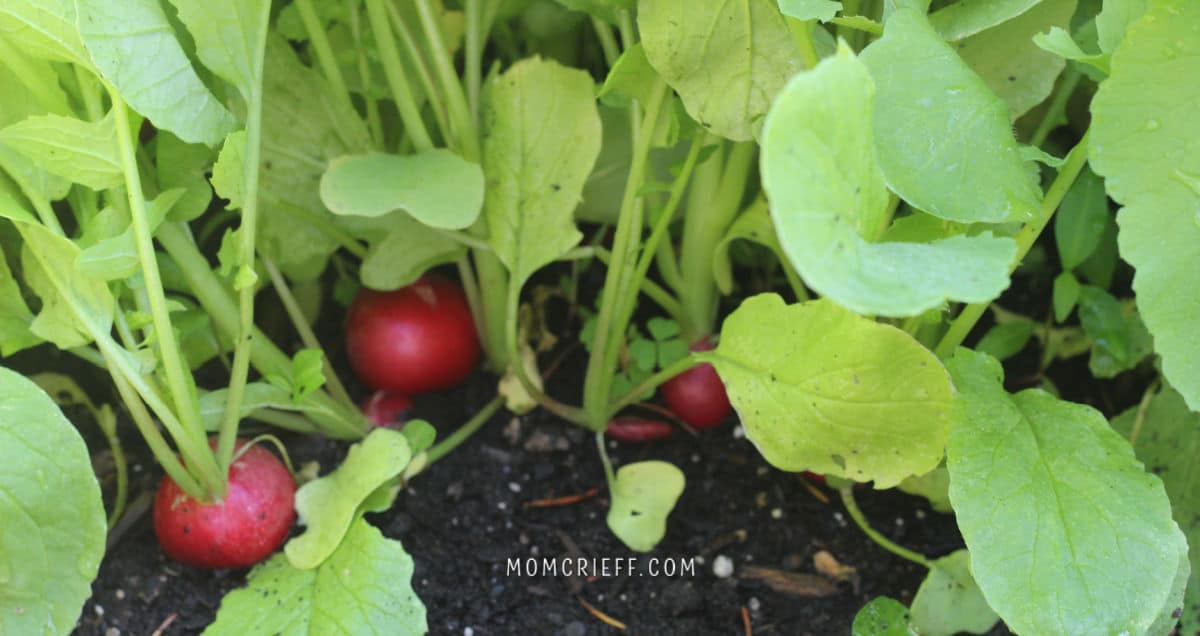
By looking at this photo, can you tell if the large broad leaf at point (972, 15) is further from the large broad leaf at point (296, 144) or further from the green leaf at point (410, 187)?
the large broad leaf at point (296, 144)

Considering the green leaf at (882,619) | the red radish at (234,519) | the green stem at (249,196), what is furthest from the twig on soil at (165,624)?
the green leaf at (882,619)

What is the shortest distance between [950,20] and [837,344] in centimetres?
22

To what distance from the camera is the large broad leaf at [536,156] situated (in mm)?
841

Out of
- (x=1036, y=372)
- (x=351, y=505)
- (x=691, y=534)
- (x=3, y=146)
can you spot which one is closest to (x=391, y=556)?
(x=351, y=505)

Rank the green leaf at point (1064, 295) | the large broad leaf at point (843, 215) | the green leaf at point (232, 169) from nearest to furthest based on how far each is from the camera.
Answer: the large broad leaf at point (843, 215) → the green leaf at point (232, 169) → the green leaf at point (1064, 295)

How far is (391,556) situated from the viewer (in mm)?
752

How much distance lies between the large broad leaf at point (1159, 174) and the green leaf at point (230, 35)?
1.78ft

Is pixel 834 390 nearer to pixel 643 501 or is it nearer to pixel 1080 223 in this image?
pixel 643 501

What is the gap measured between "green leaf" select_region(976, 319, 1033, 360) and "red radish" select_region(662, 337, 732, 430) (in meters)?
0.24

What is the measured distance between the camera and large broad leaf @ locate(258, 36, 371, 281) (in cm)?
89

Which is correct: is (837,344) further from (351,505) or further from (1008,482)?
(351,505)

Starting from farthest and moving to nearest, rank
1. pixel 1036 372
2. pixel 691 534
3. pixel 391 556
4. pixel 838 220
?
pixel 1036 372 → pixel 691 534 → pixel 391 556 → pixel 838 220

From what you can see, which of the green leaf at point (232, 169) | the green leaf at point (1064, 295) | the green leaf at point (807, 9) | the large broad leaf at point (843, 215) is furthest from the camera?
the green leaf at point (1064, 295)

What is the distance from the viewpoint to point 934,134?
1.89 feet
